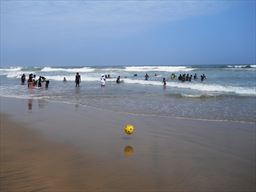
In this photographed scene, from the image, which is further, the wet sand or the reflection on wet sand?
the reflection on wet sand

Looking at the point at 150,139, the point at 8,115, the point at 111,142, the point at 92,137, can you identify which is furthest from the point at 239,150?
the point at 8,115

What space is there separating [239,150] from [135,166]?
245cm

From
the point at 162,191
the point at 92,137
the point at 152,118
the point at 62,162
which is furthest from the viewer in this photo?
the point at 152,118

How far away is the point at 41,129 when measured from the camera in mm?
9672

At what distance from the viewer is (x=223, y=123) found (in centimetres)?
1071

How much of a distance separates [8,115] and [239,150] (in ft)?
27.8

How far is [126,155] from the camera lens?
22.7ft

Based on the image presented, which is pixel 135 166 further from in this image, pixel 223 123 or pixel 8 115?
pixel 8 115

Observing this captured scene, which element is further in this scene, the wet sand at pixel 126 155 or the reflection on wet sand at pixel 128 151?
the reflection on wet sand at pixel 128 151

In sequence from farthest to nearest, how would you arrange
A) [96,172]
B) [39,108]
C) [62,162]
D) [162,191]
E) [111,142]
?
[39,108]
[111,142]
[62,162]
[96,172]
[162,191]

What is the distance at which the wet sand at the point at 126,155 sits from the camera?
5344 mm

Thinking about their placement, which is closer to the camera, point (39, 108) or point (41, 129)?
point (41, 129)

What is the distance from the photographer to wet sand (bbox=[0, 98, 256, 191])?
210 inches

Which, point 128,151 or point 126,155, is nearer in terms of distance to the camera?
point 126,155
